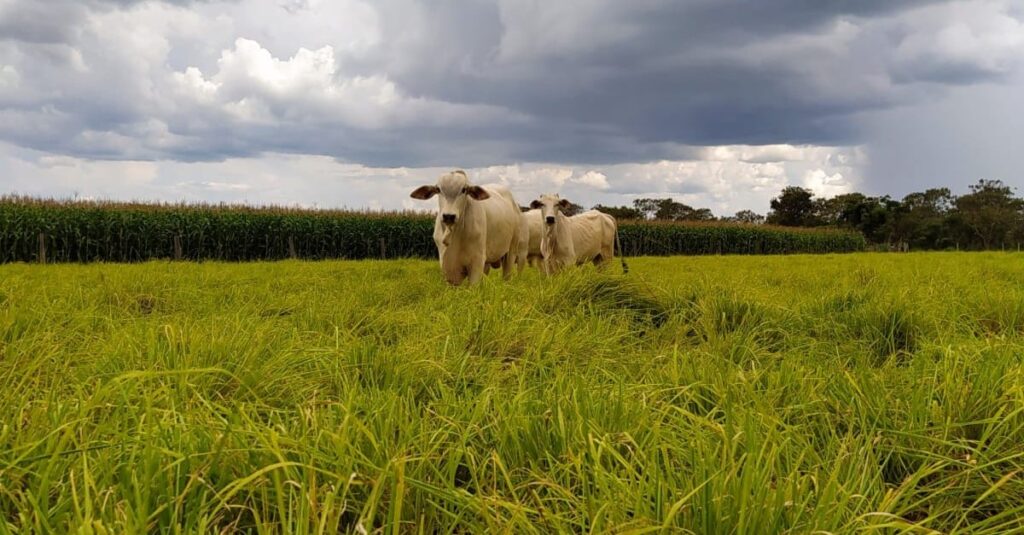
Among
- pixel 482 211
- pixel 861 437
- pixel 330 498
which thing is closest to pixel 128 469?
pixel 330 498

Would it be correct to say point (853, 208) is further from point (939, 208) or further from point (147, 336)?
point (147, 336)

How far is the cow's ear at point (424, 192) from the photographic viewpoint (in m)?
7.67

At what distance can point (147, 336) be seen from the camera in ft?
9.44

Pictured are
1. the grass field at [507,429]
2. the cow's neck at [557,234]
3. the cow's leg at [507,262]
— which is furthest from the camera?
the cow's neck at [557,234]

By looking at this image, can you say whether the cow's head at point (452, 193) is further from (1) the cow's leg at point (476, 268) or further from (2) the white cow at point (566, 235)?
(2) the white cow at point (566, 235)

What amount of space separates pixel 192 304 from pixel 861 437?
5193mm

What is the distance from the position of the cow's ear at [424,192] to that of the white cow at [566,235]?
93.4 inches

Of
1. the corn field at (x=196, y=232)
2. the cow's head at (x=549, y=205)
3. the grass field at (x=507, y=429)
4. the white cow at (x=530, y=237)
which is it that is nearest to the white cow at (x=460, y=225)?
the cow's head at (x=549, y=205)

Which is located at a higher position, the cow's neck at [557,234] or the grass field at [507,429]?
the cow's neck at [557,234]

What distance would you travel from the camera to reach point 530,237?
513 inches

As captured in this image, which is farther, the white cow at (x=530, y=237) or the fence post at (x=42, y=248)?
the fence post at (x=42, y=248)

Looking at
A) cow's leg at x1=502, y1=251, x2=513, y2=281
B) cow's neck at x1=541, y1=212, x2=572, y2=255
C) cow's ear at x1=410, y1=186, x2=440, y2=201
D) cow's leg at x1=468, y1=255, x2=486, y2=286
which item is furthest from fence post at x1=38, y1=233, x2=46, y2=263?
cow's leg at x1=468, y1=255, x2=486, y2=286

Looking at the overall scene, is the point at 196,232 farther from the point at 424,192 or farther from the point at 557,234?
the point at 424,192

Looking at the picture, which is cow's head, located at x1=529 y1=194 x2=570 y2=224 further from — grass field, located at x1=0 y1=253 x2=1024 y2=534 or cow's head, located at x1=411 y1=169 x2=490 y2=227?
grass field, located at x1=0 y1=253 x2=1024 y2=534
